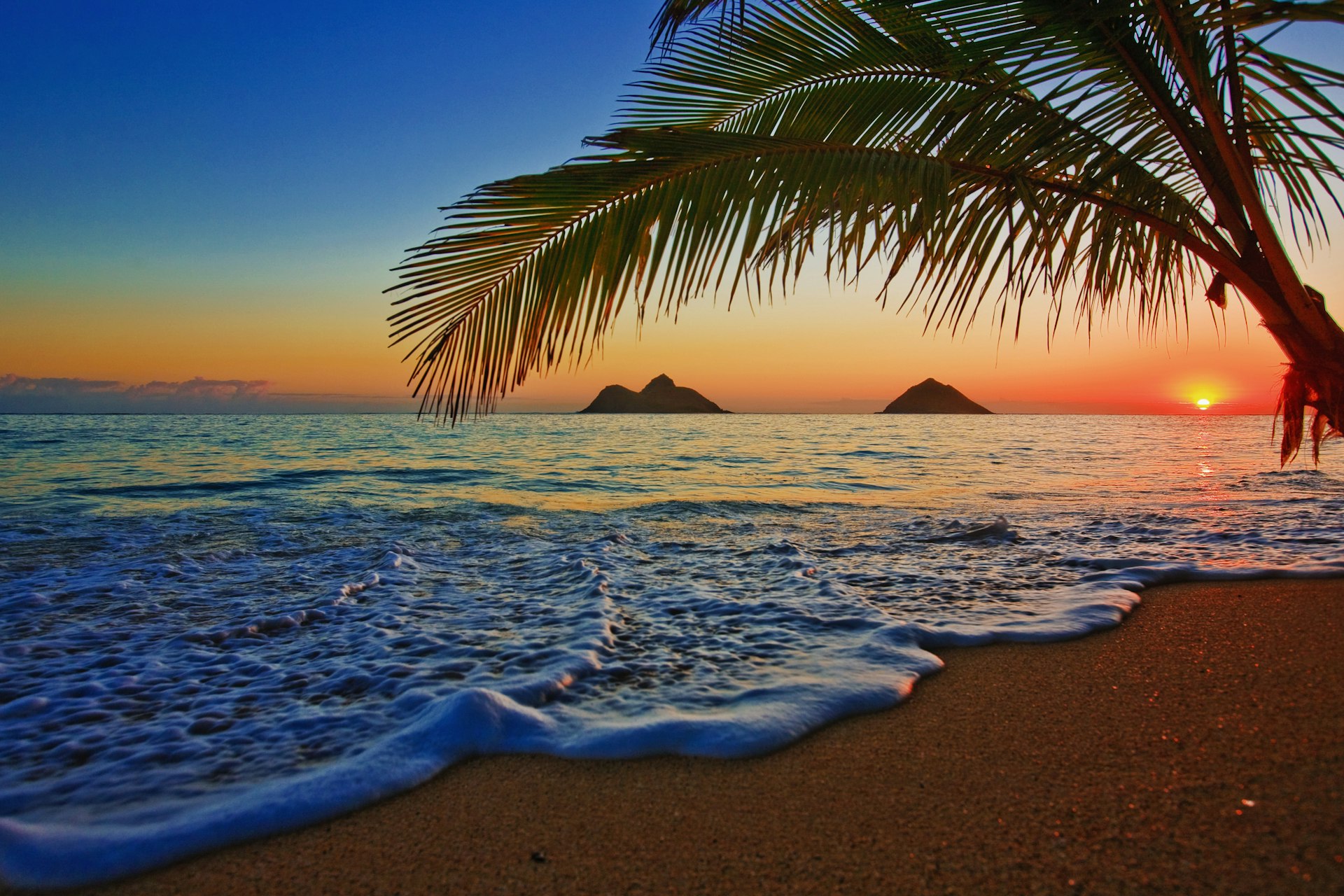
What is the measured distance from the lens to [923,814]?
175 cm

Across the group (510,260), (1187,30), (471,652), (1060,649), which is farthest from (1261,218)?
(471,652)

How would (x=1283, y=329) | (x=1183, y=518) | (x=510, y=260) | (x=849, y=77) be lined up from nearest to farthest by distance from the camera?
(x=510, y=260)
(x=1283, y=329)
(x=849, y=77)
(x=1183, y=518)

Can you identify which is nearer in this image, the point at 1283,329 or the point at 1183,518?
the point at 1283,329

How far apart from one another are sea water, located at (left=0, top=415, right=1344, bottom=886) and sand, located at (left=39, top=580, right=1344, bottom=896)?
17cm

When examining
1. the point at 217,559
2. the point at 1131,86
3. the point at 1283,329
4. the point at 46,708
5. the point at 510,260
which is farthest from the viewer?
the point at 217,559

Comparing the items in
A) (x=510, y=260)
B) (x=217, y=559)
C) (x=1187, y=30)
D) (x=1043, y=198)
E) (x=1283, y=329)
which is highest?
(x=1187, y=30)

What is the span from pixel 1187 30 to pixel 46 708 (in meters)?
5.27

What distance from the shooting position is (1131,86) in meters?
3.50

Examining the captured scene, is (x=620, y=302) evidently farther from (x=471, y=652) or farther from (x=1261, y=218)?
(x=1261, y=218)

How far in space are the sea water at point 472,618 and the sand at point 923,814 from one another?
0.17 meters

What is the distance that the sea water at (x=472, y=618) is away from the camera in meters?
2.20

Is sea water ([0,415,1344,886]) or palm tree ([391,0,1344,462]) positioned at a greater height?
palm tree ([391,0,1344,462])

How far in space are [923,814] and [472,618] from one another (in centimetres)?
270

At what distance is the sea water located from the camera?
2.20 m
